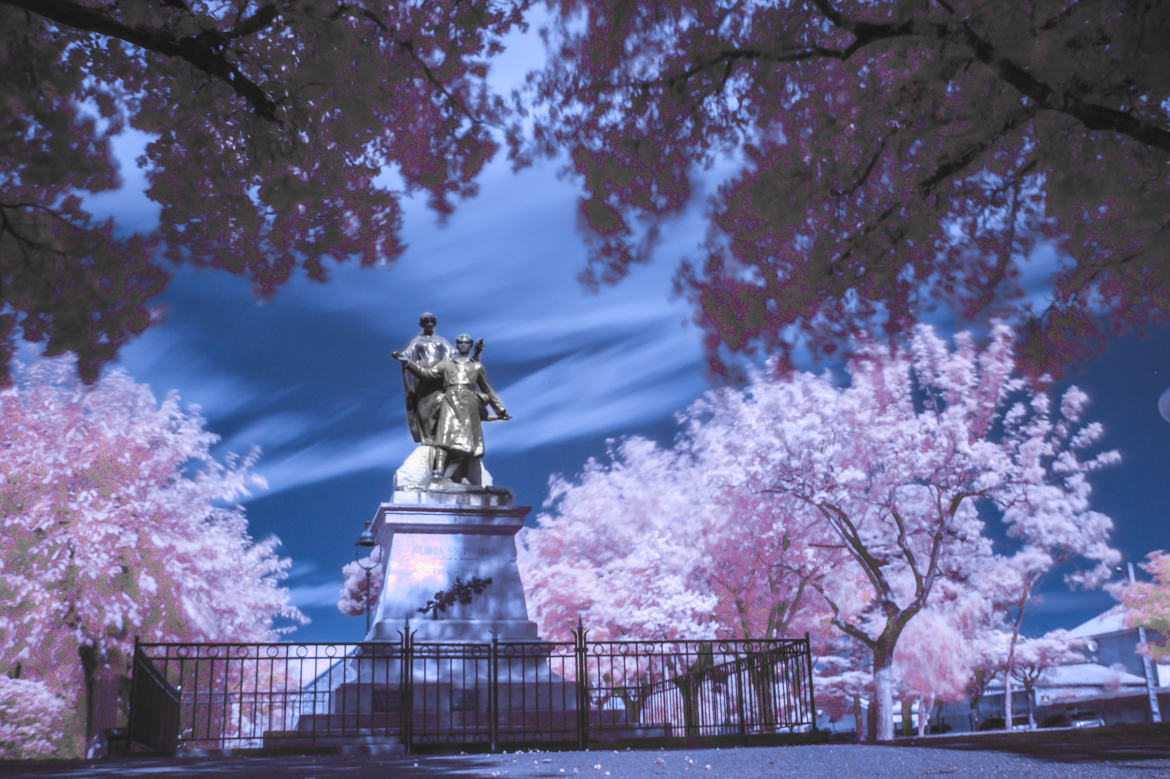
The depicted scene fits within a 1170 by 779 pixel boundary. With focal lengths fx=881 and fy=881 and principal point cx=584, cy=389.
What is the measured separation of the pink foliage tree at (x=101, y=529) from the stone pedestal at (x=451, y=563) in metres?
6.38

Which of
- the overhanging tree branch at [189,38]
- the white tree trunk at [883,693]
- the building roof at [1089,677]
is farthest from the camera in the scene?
the building roof at [1089,677]

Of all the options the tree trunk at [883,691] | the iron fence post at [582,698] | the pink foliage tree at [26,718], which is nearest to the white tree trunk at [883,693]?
the tree trunk at [883,691]

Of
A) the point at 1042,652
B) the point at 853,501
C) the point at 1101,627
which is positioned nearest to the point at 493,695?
the point at 853,501

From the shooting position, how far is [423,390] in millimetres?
15742

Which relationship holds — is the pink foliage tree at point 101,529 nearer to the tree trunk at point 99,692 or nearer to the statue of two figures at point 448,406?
the tree trunk at point 99,692

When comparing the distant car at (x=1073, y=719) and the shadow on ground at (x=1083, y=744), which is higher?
the shadow on ground at (x=1083, y=744)

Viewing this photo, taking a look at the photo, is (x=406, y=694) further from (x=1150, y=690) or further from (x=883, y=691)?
(x=1150, y=690)

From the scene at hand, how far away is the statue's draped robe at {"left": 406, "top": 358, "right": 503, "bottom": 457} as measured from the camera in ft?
49.5

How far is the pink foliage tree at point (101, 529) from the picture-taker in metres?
16.4

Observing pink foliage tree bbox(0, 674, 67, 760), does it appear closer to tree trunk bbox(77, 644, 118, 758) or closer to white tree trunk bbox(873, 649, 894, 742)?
tree trunk bbox(77, 644, 118, 758)

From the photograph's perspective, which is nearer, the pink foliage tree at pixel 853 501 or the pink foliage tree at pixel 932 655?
the pink foliage tree at pixel 853 501

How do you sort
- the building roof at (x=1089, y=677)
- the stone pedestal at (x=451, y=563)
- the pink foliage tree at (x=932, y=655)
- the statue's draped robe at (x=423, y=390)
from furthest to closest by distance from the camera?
1. the building roof at (x=1089, y=677)
2. the pink foliage tree at (x=932, y=655)
3. the statue's draped robe at (x=423, y=390)
4. the stone pedestal at (x=451, y=563)

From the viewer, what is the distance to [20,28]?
551 centimetres

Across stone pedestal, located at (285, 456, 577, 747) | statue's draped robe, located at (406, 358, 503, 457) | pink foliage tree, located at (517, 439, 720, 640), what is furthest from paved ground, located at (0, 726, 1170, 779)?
pink foliage tree, located at (517, 439, 720, 640)
